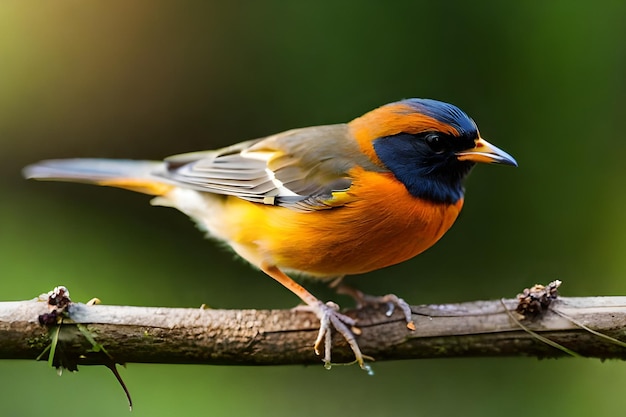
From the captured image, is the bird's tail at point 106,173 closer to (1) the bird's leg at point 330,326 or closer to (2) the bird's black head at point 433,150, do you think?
(1) the bird's leg at point 330,326

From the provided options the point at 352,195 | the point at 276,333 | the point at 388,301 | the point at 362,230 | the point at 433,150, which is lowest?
the point at 276,333

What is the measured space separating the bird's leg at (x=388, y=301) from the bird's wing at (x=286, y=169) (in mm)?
538

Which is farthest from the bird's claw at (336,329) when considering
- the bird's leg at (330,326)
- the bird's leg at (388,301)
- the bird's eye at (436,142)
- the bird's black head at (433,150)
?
the bird's eye at (436,142)

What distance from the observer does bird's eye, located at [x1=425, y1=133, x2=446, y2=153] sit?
12.0ft

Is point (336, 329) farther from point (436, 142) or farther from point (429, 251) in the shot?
point (429, 251)

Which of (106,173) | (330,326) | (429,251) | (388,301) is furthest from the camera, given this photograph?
(429,251)

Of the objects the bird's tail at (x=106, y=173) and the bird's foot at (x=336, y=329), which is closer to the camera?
the bird's foot at (x=336, y=329)

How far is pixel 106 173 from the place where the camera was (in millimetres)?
4555

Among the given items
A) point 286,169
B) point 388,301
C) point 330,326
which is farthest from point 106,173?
point 388,301

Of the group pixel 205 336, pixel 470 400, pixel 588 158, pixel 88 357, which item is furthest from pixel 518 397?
pixel 88 357

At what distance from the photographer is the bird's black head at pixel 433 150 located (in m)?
3.62

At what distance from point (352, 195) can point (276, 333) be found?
748 mm

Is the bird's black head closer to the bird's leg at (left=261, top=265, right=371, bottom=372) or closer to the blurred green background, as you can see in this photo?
the bird's leg at (left=261, top=265, right=371, bottom=372)

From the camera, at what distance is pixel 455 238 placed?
544 cm
